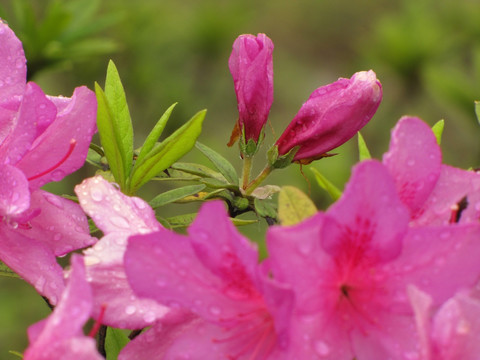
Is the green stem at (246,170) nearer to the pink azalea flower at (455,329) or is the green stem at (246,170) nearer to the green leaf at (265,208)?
the green leaf at (265,208)

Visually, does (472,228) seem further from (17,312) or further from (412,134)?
(17,312)

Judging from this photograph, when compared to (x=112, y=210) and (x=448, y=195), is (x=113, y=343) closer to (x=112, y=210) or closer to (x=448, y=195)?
(x=112, y=210)

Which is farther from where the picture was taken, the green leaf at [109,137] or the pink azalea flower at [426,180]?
the green leaf at [109,137]

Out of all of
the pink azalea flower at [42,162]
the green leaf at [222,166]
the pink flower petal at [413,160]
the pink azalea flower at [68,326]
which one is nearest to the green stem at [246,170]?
the green leaf at [222,166]

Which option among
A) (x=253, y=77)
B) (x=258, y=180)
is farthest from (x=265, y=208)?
(x=253, y=77)

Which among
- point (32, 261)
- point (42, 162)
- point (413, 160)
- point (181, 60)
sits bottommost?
point (181, 60)
